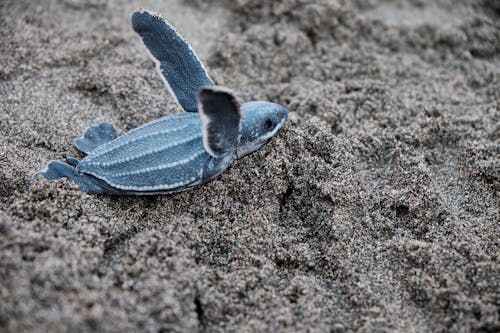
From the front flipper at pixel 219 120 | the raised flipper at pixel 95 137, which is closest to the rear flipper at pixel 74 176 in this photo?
the raised flipper at pixel 95 137

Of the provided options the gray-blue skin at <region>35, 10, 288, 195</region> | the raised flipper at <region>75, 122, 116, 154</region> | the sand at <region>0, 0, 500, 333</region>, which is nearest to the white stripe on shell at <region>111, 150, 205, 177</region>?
the gray-blue skin at <region>35, 10, 288, 195</region>

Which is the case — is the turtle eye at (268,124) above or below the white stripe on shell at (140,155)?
above

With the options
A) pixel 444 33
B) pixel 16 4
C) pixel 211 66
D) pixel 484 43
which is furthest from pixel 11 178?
pixel 484 43

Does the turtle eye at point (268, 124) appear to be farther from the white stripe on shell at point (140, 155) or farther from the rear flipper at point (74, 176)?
the rear flipper at point (74, 176)

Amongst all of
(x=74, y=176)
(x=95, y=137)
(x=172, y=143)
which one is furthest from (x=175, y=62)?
(x=74, y=176)

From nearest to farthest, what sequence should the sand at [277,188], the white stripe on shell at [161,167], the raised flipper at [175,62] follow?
the sand at [277,188] < the white stripe on shell at [161,167] < the raised flipper at [175,62]

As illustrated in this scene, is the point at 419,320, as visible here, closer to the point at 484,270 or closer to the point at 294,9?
the point at 484,270

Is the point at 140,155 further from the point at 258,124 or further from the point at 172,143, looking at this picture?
the point at 258,124
